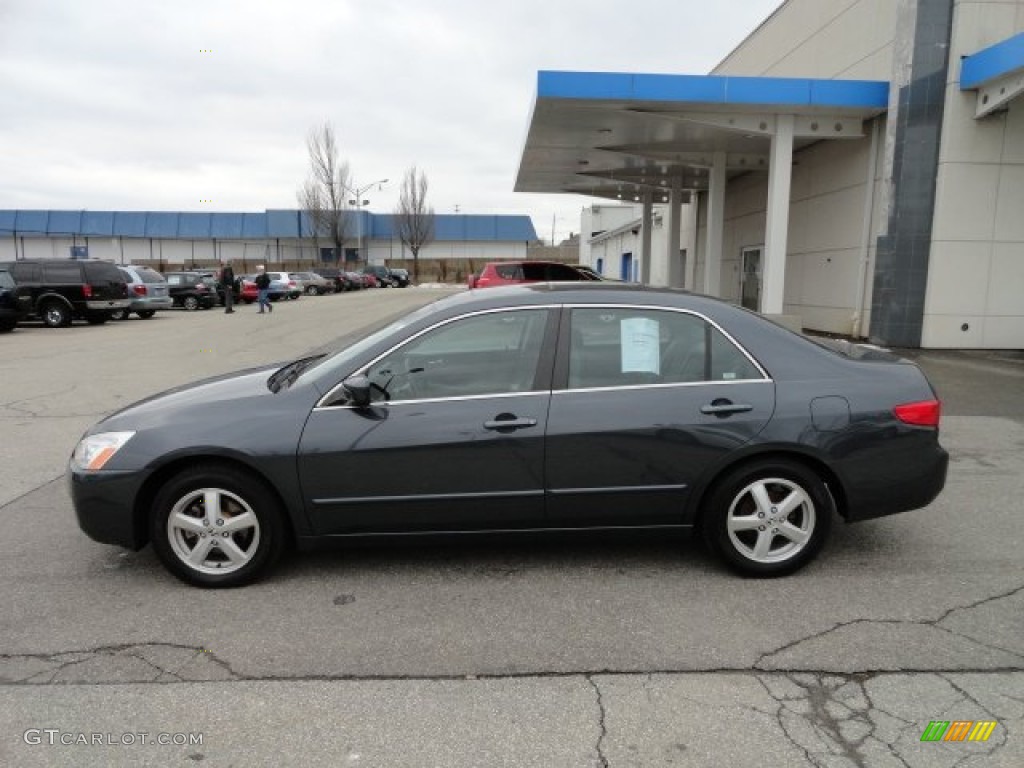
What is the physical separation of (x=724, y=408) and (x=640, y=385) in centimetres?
44

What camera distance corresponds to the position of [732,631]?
3398 mm

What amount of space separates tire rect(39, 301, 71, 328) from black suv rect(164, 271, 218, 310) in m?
9.40

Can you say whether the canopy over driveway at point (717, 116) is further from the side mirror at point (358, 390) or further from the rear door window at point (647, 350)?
the side mirror at point (358, 390)

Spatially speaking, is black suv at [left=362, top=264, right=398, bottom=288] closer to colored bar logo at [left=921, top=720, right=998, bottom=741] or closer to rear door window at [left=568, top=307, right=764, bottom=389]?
rear door window at [left=568, top=307, right=764, bottom=389]

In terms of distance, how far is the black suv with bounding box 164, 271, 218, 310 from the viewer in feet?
97.9

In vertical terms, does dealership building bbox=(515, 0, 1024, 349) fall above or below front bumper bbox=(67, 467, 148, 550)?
above

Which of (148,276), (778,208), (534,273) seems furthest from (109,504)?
(148,276)

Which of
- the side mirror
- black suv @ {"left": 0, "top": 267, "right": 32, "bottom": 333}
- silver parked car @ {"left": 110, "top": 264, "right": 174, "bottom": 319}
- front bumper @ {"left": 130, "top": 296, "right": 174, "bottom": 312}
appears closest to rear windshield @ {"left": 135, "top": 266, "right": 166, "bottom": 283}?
silver parked car @ {"left": 110, "top": 264, "right": 174, "bottom": 319}

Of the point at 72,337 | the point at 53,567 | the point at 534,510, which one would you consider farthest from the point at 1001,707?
the point at 72,337

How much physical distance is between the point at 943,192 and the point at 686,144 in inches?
268

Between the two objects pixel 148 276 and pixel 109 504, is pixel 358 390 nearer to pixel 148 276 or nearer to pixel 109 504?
pixel 109 504

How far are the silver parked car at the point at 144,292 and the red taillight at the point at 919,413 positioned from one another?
22472 millimetres

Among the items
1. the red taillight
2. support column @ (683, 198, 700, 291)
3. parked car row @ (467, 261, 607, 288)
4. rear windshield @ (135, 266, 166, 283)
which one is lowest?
the red taillight

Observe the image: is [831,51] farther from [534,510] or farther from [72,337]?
[72,337]
